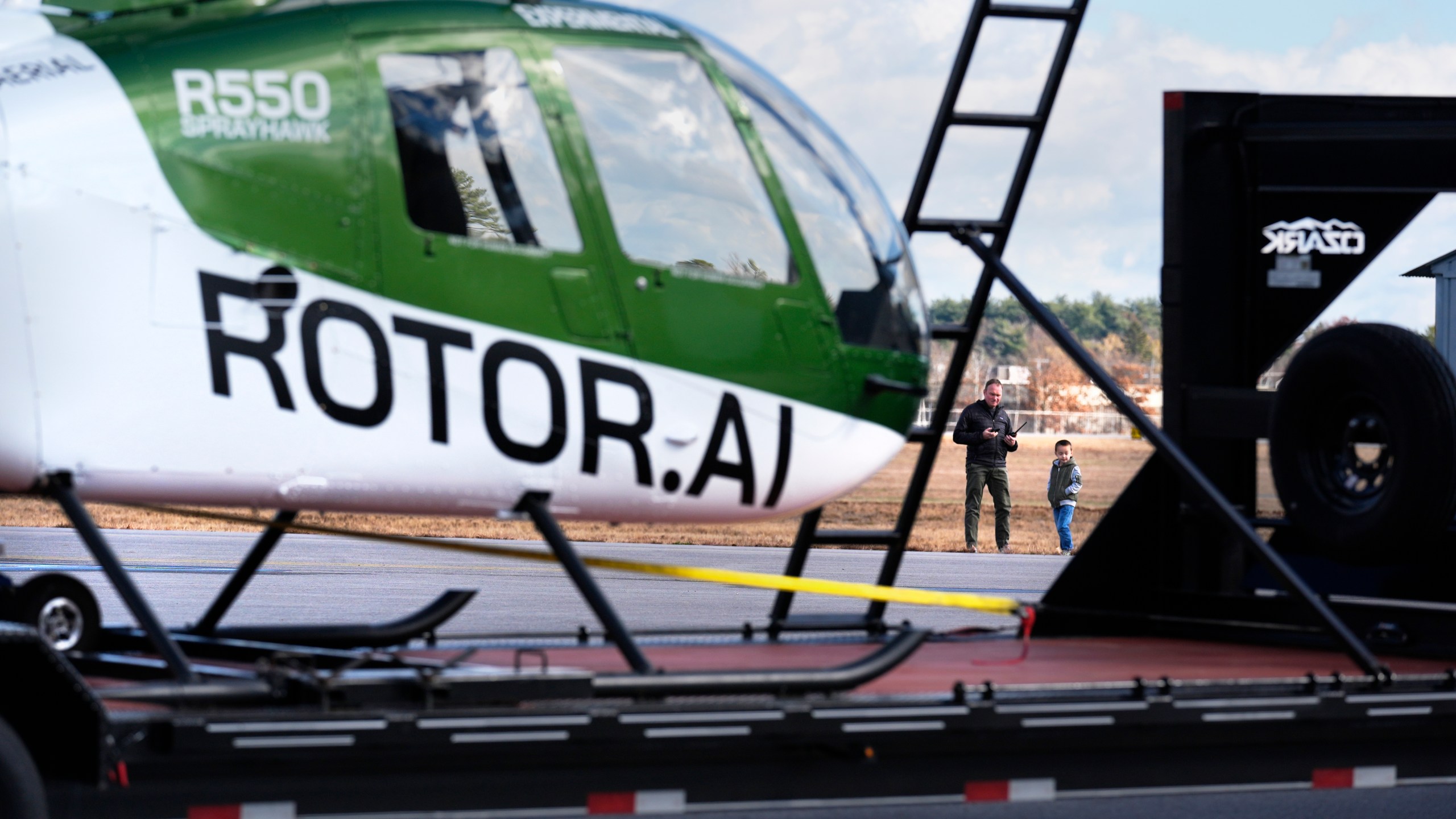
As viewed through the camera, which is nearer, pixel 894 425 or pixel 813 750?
pixel 813 750

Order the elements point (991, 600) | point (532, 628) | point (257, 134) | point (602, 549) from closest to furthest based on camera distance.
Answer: point (257, 134)
point (991, 600)
point (532, 628)
point (602, 549)

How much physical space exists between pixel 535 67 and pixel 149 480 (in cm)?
163

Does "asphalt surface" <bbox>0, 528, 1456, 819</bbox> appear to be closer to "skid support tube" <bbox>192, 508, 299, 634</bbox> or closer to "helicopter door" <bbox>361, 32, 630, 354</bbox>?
"skid support tube" <bbox>192, 508, 299, 634</bbox>

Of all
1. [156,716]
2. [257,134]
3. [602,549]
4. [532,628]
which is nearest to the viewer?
[156,716]

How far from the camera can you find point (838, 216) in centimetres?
507

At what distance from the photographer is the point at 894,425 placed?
16.9 ft

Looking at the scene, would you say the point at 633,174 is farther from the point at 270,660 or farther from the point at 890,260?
the point at 270,660

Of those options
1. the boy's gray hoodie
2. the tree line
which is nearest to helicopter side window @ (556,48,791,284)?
the boy's gray hoodie

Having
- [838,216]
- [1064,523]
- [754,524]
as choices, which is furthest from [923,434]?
[754,524]

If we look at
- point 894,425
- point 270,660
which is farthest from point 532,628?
point 270,660

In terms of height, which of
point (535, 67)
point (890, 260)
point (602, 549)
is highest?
point (535, 67)

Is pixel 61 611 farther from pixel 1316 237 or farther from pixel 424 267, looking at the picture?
pixel 1316 237

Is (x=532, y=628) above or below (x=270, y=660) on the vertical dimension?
below

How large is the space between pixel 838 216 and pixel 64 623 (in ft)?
9.09
